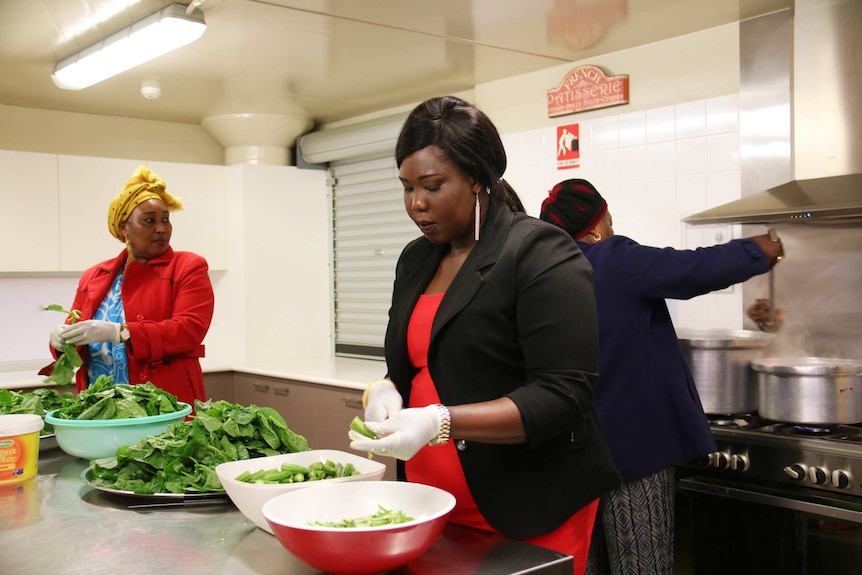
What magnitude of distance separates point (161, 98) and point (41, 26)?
136 centimetres

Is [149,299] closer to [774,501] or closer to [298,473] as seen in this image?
[298,473]

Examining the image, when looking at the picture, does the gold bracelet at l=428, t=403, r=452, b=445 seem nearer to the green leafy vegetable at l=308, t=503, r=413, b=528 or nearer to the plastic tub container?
the green leafy vegetable at l=308, t=503, r=413, b=528

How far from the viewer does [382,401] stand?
1548 millimetres

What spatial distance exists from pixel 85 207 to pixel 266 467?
3454 millimetres

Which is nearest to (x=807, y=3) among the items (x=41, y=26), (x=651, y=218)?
(x=651, y=218)

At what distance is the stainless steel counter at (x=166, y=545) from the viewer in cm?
124

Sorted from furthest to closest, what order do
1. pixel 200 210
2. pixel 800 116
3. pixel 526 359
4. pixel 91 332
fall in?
1. pixel 200 210
2. pixel 800 116
3. pixel 91 332
4. pixel 526 359

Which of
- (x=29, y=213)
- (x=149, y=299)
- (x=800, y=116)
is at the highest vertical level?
(x=800, y=116)

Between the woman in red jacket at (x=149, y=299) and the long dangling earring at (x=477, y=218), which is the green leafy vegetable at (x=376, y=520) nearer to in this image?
the long dangling earring at (x=477, y=218)

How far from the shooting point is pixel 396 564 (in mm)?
1171

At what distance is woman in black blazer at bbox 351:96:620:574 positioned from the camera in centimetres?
135

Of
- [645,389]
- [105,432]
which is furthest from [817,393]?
[105,432]

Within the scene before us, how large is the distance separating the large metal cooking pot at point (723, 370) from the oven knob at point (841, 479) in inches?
19.1

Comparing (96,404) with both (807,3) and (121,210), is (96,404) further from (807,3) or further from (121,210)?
(807,3)
